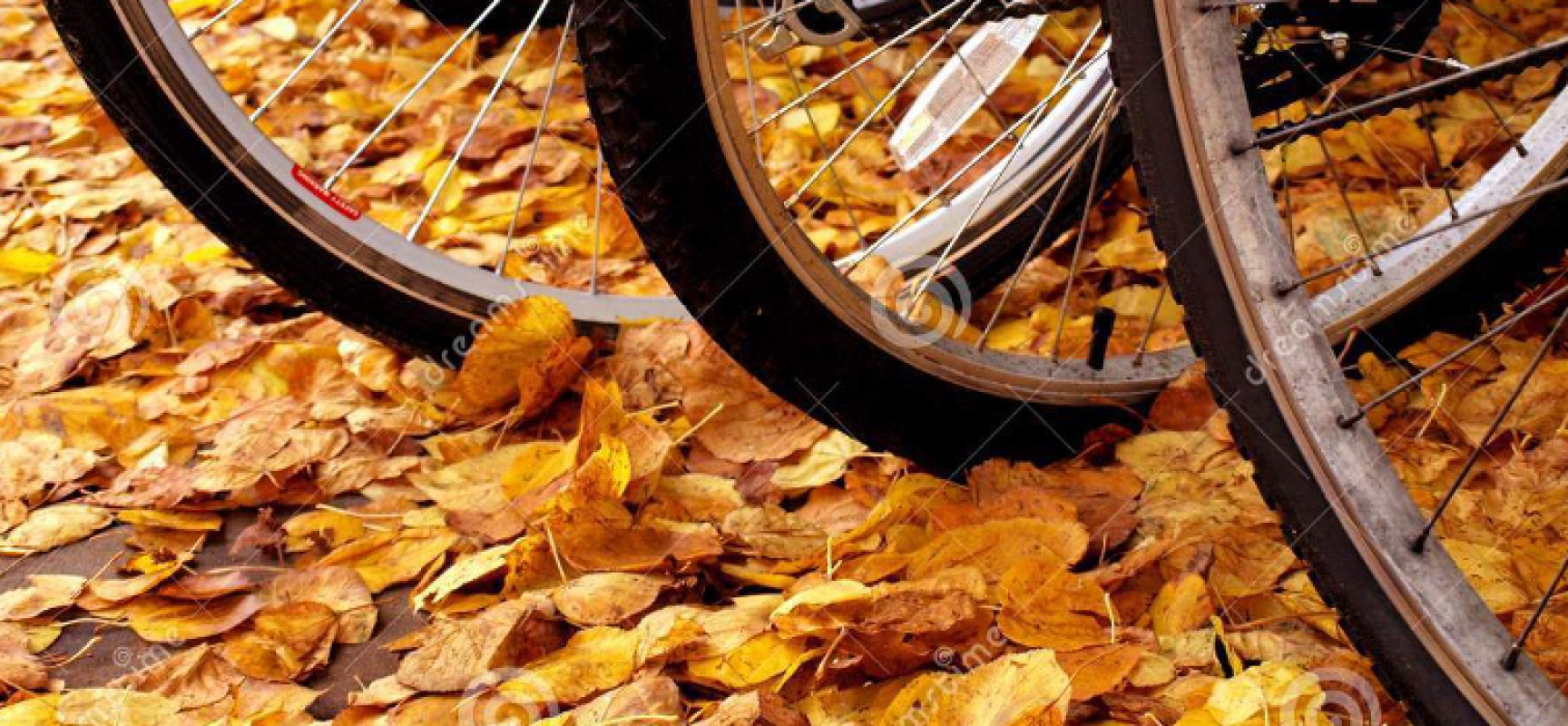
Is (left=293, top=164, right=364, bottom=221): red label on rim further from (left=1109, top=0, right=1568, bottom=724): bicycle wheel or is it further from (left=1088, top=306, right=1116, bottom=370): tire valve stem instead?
(left=1109, top=0, right=1568, bottom=724): bicycle wheel

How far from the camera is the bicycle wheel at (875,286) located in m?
1.43

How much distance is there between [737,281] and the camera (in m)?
1.51

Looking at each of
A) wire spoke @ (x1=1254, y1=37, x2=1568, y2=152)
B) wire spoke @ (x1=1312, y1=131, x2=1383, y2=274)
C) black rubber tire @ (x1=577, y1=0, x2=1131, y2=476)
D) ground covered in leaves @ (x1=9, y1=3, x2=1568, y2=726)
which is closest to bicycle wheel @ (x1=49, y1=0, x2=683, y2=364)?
ground covered in leaves @ (x1=9, y1=3, x2=1568, y2=726)

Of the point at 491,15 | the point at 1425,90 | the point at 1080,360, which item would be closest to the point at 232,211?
the point at 1080,360

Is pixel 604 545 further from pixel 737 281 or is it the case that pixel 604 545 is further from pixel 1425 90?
pixel 1425 90

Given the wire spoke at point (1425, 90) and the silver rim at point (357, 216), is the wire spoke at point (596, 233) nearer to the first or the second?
the silver rim at point (357, 216)

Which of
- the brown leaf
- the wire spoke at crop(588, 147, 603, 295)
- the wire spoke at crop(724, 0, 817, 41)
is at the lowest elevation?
the brown leaf

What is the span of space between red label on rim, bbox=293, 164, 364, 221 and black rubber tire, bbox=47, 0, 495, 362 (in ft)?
0.15

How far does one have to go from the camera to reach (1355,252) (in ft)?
6.72

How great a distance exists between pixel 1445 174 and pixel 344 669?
5.38ft

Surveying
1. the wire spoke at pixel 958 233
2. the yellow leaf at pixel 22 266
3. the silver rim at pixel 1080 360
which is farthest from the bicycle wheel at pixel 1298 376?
the yellow leaf at pixel 22 266

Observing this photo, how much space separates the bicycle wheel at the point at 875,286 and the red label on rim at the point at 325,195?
0.52 meters

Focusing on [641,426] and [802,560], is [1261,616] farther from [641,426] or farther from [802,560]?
[641,426]

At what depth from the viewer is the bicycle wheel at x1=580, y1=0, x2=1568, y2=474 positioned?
1427 mm
